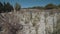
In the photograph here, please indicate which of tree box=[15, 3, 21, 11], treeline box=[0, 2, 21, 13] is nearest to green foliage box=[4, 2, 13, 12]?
treeline box=[0, 2, 21, 13]

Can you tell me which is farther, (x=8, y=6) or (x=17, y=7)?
(x=8, y=6)

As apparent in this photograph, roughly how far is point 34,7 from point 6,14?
2414 millimetres

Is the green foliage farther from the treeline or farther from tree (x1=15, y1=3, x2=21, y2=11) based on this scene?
tree (x1=15, y1=3, x2=21, y2=11)

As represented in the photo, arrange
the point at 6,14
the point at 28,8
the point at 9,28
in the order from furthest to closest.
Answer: the point at 28,8
the point at 6,14
the point at 9,28

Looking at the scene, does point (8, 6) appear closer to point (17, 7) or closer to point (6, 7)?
point (6, 7)

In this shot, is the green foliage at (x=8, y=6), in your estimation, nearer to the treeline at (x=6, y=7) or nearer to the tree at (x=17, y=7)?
the treeline at (x=6, y=7)

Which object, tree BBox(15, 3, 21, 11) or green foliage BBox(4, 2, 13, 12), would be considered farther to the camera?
green foliage BBox(4, 2, 13, 12)

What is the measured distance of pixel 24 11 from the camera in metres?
12.0

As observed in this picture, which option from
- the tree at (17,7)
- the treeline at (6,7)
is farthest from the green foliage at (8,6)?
the tree at (17,7)

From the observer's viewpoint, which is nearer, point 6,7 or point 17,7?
point 17,7

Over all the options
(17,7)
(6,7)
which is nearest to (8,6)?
(6,7)

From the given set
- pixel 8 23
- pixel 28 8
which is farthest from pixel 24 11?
pixel 8 23

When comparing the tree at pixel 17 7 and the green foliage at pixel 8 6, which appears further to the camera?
the green foliage at pixel 8 6

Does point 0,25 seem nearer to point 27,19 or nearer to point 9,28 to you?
point 9,28
